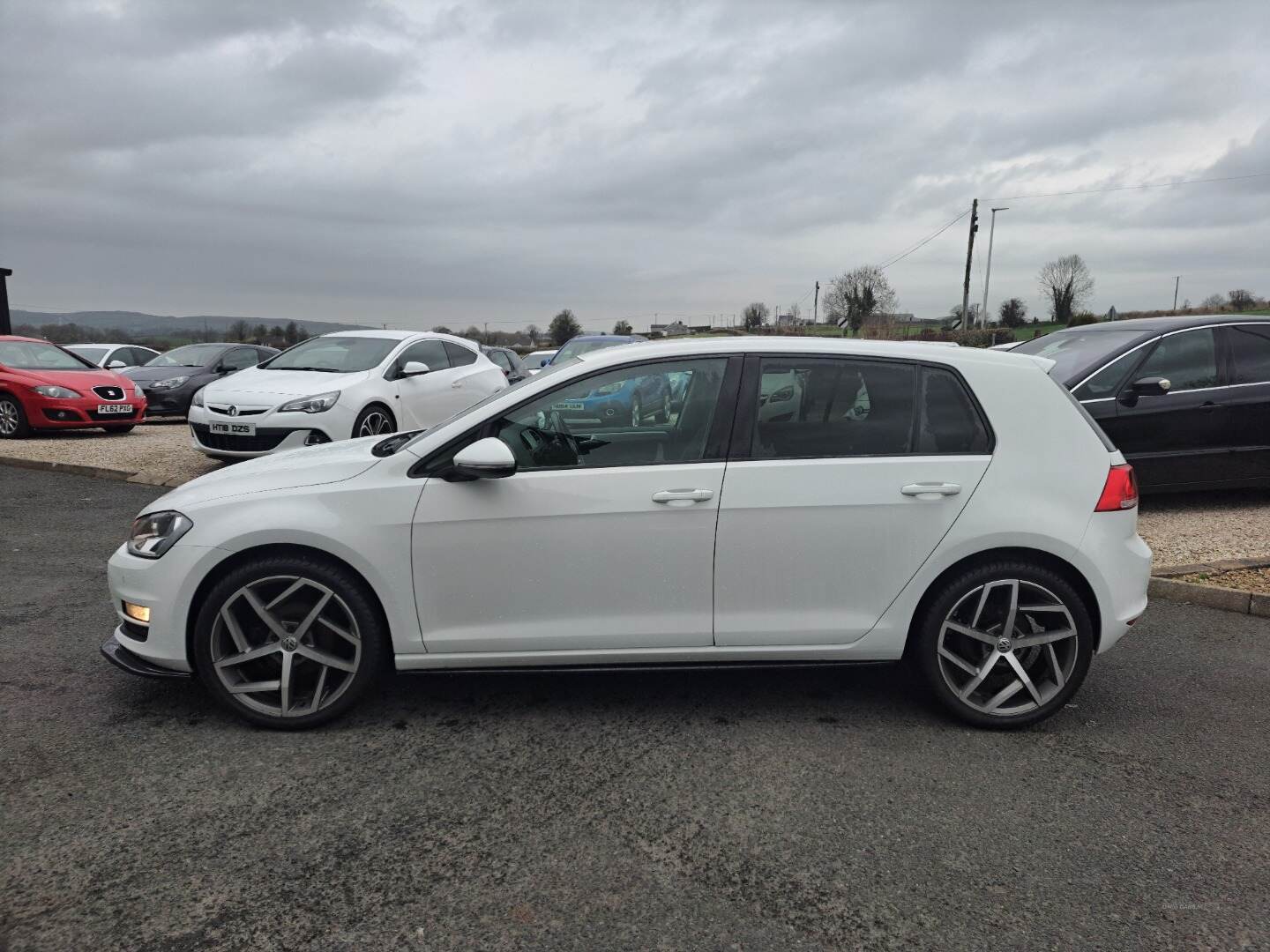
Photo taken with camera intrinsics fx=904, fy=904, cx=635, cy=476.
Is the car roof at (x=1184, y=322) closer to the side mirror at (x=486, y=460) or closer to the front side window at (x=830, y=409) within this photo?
the front side window at (x=830, y=409)

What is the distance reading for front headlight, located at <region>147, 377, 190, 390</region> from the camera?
1730 cm

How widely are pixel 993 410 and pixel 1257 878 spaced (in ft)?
5.99

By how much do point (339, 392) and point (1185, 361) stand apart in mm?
7935

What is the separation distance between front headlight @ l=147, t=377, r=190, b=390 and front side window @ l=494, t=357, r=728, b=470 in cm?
1613

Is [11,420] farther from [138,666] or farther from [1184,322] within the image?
[1184,322]

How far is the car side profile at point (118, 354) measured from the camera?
20.5 metres

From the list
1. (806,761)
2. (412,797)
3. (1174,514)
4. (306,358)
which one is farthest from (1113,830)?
(306,358)

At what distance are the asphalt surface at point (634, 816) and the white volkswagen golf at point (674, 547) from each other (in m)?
0.31

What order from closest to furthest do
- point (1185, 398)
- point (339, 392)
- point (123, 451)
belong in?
point (1185, 398) < point (339, 392) < point (123, 451)

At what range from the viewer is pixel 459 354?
39.1ft

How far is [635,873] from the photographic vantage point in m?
2.64

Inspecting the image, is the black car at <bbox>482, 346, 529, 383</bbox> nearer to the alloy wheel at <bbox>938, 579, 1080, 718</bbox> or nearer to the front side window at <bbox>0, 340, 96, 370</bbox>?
the front side window at <bbox>0, 340, 96, 370</bbox>

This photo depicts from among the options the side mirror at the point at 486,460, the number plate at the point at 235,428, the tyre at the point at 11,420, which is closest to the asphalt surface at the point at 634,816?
the side mirror at the point at 486,460

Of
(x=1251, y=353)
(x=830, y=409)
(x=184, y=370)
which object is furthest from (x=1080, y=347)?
(x=184, y=370)
